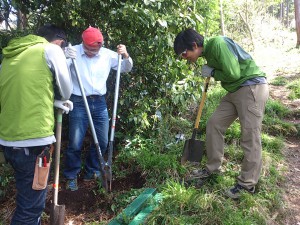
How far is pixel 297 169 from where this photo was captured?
444cm

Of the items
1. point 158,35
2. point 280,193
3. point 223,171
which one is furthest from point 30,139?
point 280,193

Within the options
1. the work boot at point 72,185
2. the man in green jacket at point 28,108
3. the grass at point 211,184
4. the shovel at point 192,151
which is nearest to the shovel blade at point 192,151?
the shovel at point 192,151

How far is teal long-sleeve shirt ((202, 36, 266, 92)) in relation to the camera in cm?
320

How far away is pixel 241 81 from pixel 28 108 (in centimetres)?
223

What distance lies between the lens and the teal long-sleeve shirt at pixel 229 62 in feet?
10.5

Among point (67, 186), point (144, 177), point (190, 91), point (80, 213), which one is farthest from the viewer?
point (190, 91)

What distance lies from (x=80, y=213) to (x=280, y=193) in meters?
2.44

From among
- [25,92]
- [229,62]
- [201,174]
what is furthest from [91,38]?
[201,174]

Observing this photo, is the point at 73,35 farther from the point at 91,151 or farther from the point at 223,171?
the point at 223,171

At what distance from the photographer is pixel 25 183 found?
254 cm

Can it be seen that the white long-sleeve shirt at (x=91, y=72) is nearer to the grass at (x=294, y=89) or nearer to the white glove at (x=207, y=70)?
the white glove at (x=207, y=70)

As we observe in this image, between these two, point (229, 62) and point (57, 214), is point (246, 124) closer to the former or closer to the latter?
point (229, 62)

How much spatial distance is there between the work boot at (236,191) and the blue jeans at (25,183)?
209 cm

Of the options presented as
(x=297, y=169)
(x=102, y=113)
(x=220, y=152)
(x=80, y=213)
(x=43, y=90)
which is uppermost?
(x=43, y=90)
